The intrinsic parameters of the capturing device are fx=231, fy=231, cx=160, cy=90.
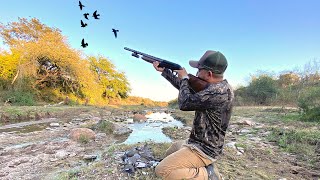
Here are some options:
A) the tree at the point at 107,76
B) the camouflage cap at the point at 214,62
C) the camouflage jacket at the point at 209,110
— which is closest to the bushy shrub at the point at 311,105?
the camouflage jacket at the point at 209,110

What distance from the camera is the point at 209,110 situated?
303 centimetres

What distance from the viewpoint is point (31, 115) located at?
13.6 meters

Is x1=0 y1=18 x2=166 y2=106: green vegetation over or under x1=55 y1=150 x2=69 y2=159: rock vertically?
over

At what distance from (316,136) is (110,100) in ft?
103

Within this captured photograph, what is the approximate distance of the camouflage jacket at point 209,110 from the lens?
2.90 m

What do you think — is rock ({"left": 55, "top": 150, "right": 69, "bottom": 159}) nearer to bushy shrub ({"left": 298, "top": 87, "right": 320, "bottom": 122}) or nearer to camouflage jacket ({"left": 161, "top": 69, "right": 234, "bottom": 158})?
camouflage jacket ({"left": 161, "top": 69, "right": 234, "bottom": 158})

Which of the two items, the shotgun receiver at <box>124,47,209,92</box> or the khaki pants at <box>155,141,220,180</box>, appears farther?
the khaki pants at <box>155,141,220,180</box>

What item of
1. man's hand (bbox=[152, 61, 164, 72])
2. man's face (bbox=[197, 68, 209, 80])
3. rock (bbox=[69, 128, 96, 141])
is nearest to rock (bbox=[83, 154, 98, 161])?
rock (bbox=[69, 128, 96, 141])

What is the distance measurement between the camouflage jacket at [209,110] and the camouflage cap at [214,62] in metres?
0.18

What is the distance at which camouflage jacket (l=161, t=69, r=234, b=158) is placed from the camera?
2.90 metres

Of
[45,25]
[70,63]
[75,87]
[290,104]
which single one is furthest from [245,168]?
[45,25]

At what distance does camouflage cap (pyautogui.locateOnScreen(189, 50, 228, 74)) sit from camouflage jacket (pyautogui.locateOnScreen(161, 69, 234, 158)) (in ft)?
0.60

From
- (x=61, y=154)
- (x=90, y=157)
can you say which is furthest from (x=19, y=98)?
(x=90, y=157)

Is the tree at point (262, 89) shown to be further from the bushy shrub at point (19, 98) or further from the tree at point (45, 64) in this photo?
the bushy shrub at point (19, 98)
